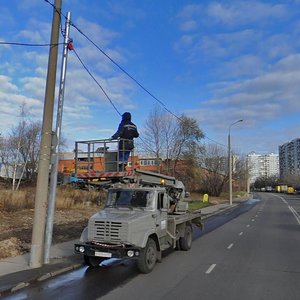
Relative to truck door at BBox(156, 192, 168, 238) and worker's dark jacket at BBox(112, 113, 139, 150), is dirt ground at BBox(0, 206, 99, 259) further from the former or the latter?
worker's dark jacket at BBox(112, 113, 139, 150)

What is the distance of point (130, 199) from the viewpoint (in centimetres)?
1194

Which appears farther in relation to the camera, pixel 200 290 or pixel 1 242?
pixel 1 242

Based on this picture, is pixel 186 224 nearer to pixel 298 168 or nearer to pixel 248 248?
pixel 248 248

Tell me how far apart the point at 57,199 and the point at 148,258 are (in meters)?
17.8

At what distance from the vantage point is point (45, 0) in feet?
38.0

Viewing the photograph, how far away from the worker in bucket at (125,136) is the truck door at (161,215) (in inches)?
62.4

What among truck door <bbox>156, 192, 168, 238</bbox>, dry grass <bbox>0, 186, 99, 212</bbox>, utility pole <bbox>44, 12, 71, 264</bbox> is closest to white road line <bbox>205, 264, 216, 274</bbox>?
truck door <bbox>156, 192, 168, 238</bbox>

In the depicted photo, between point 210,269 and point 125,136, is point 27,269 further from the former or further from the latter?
point 125,136

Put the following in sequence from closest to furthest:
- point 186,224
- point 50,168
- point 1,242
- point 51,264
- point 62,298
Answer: point 62,298 < point 51,264 < point 50,168 < point 1,242 < point 186,224

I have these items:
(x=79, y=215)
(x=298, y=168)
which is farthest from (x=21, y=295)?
(x=298, y=168)

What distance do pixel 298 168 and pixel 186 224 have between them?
593ft

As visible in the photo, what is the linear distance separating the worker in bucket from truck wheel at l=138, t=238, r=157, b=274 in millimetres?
2849

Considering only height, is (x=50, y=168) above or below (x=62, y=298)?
above

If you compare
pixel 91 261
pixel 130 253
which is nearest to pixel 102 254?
pixel 130 253
